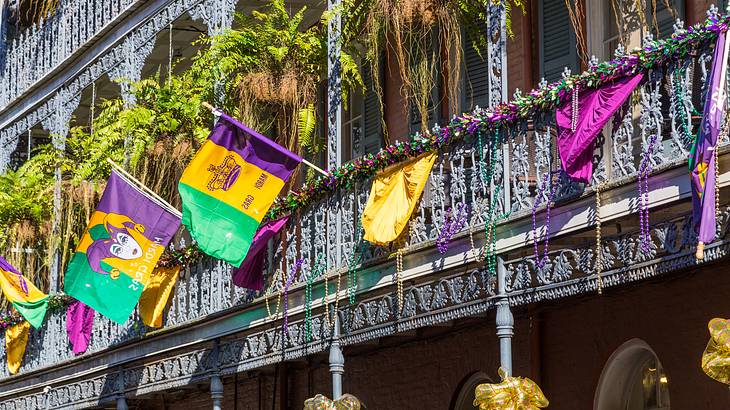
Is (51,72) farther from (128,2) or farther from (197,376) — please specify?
(197,376)

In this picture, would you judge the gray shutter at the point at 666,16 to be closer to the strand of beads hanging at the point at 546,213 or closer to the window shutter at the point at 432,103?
the strand of beads hanging at the point at 546,213

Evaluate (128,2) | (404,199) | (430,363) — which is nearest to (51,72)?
(128,2)

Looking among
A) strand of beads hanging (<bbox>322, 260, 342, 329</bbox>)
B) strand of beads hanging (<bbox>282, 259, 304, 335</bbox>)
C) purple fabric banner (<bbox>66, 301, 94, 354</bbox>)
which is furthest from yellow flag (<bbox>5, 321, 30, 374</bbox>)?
strand of beads hanging (<bbox>322, 260, 342, 329</bbox>)

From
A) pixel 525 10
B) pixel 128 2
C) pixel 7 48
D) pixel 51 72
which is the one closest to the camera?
pixel 525 10

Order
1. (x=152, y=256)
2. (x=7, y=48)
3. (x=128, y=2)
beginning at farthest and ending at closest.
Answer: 1. (x=7, y=48)
2. (x=128, y=2)
3. (x=152, y=256)

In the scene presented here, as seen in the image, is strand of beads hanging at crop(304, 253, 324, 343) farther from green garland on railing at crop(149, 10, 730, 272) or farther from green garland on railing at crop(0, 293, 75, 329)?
green garland on railing at crop(0, 293, 75, 329)

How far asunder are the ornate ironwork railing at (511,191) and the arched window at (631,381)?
155 cm

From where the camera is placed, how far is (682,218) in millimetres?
10391

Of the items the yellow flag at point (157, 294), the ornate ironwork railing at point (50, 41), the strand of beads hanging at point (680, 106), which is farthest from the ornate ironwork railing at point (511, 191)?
the ornate ironwork railing at point (50, 41)

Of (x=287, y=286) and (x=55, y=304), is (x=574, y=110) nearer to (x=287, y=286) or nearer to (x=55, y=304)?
(x=287, y=286)

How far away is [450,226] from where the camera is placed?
41.7ft

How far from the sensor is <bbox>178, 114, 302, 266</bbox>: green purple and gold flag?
583 inches

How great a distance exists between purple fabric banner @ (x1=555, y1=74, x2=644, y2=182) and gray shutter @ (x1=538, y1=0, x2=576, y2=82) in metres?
3.25

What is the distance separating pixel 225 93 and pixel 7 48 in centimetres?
1012
